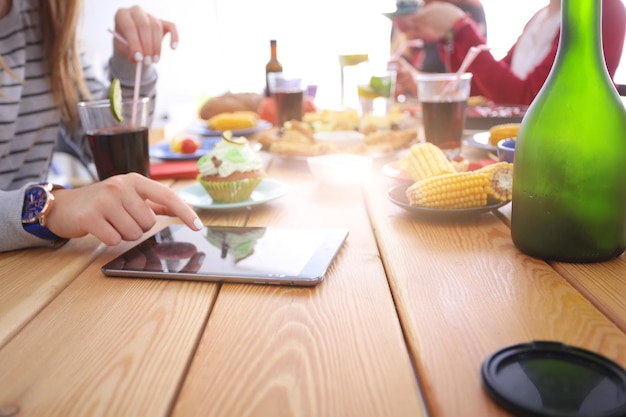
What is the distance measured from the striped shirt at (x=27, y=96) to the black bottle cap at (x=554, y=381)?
118cm

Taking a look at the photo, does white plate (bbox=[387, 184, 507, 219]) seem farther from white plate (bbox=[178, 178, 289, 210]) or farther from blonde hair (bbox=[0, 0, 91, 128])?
blonde hair (bbox=[0, 0, 91, 128])

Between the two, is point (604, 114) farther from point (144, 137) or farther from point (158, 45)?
point (158, 45)

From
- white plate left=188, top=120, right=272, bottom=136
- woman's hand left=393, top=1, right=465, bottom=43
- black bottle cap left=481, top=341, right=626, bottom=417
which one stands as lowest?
white plate left=188, top=120, right=272, bottom=136

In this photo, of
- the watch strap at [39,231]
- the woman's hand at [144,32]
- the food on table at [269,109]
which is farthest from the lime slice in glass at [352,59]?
the watch strap at [39,231]

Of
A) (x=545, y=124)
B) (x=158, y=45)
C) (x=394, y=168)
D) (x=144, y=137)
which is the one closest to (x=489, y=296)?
(x=545, y=124)

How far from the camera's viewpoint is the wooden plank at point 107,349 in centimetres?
43

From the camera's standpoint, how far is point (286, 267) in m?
0.66

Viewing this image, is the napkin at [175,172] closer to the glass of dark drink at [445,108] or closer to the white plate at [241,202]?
the white plate at [241,202]

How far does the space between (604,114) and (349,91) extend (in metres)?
1.46

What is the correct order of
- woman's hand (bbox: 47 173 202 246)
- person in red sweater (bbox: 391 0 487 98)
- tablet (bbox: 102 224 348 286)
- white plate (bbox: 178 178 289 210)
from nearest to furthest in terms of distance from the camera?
1. tablet (bbox: 102 224 348 286)
2. woman's hand (bbox: 47 173 202 246)
3. white plate (bbox: 178 178 289 210)
4. person in red sweater (bbox: 391 0 487 98)

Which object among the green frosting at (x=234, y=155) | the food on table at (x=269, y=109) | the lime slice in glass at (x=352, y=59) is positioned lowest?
the food on table at (x=269, y=109)

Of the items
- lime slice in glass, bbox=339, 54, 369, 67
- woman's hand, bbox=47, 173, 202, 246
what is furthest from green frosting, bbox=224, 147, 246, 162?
lime slice in glass, bbox=339, 54, 369, 67

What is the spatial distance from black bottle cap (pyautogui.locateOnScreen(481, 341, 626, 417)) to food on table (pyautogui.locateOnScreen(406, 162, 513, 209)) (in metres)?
0.42

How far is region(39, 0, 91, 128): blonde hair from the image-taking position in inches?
53.4
